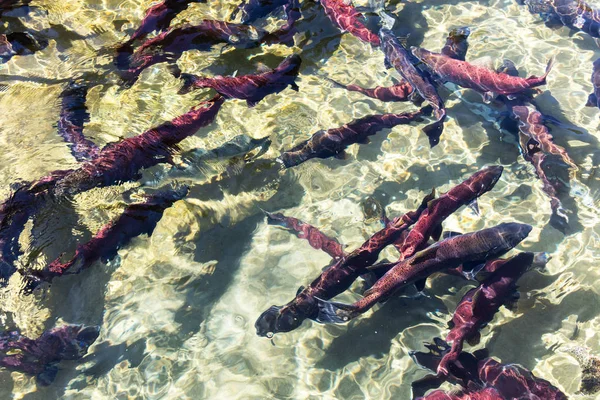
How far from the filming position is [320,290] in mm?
4840

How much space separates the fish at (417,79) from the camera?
5992 mm

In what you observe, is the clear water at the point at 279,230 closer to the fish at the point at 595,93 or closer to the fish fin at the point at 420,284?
the fish at the point at 595,93

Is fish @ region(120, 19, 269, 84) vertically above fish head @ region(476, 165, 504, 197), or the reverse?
fish @ region(120, 19, 269, 84)

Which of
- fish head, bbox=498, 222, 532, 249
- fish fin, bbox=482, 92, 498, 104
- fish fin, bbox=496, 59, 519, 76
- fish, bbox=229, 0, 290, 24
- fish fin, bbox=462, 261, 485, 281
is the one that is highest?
fish, bbox=229, 0, 290, 24

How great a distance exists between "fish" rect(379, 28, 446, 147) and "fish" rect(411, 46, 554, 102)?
1.18 ft

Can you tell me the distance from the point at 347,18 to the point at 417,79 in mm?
1912

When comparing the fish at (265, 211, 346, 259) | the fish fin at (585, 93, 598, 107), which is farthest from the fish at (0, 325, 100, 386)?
the fish fin at (585, 93, 598, 107)

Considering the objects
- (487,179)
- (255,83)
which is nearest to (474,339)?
(487,179)

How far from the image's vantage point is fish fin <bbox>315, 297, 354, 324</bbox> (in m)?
4.55

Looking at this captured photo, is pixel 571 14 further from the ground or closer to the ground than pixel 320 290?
further from the ground

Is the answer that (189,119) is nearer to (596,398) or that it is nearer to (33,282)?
(33,282)

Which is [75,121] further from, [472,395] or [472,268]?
[472,395]

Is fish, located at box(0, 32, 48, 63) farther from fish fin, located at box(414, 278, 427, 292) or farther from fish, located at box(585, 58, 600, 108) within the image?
fish, located at box(585, 58, 600, 108)

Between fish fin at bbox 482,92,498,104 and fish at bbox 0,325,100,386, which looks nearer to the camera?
fish at bbox 0,325,100,386
